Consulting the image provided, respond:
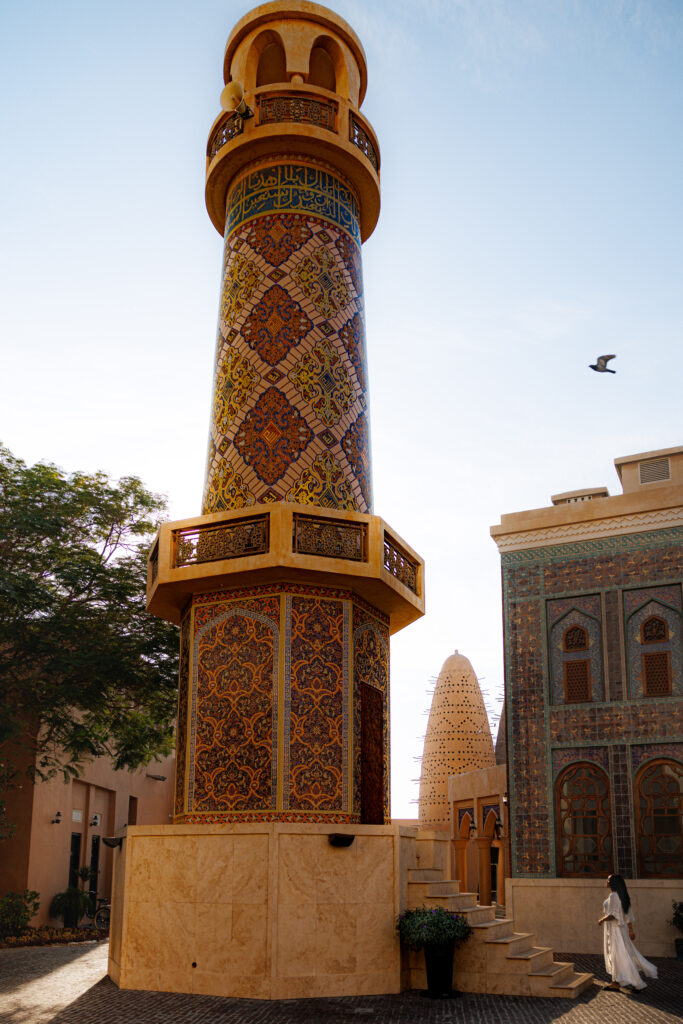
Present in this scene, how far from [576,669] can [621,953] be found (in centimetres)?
551

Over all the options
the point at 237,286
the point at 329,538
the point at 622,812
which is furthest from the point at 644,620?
the point at 237,286

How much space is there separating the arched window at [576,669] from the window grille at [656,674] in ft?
2.79

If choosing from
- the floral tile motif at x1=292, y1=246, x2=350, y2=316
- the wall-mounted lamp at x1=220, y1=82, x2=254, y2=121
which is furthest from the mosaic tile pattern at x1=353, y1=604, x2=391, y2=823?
the wall-mounted lamp at x1=220, y1=82, x2=254, y2=121

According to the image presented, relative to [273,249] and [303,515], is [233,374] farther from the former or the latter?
[303,515]

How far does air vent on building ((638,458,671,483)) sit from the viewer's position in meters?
16.0

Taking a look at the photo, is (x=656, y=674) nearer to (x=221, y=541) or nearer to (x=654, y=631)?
(x=654, y=631)

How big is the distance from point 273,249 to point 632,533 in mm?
7143

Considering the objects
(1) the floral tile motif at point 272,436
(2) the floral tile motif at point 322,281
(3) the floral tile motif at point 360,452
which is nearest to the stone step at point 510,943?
(3) the floral tile motif at point 360,452

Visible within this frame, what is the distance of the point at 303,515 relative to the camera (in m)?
10.2

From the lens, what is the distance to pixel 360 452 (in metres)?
11.8

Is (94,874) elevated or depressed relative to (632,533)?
depressed

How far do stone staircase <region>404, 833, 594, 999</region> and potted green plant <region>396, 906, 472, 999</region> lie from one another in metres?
0.21

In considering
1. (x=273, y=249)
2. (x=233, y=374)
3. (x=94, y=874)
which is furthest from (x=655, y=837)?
(x=94, y=874)

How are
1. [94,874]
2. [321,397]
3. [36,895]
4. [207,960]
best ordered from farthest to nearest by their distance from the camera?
1. [94,874]
2. [36,895]
3. [321,397]
4. [207,960]
